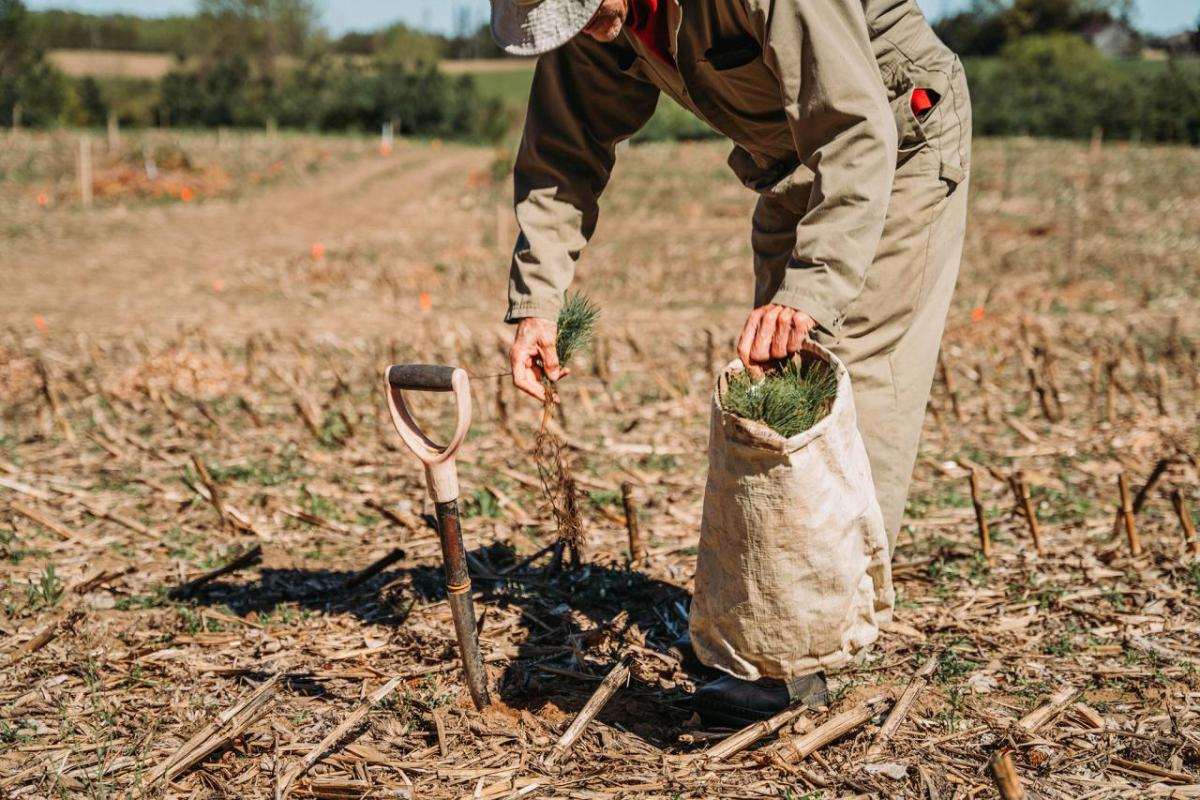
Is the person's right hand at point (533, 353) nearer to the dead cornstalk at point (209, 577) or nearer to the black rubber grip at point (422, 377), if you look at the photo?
the black rubber grip at point (422, 377)

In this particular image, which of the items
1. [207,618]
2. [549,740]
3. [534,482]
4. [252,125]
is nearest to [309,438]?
[534,482]

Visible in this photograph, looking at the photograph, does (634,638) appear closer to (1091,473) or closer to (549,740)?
(549,740)

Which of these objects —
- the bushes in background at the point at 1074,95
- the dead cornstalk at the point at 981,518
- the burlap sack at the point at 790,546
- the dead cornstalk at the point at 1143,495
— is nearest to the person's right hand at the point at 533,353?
the burlap sack at the point at 790,546

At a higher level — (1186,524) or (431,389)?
(431,389)

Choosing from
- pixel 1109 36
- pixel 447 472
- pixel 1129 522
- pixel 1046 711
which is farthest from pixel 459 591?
pixel 1109 36

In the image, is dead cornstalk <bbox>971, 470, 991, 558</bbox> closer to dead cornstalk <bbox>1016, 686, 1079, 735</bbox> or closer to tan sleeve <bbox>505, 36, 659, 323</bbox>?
dead cornstalk <bbox>1016, 686, 1079, 735</bbox>

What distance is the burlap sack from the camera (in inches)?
91.3

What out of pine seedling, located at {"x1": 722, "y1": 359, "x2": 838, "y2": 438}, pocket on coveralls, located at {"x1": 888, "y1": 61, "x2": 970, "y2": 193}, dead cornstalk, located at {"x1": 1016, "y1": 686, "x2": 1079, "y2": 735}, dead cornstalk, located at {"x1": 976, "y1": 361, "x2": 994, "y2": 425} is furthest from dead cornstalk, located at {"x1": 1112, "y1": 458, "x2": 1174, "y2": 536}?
pine seedling, located at {"x1": 722, "y1": 359, "x2": 838, "y2": 438}

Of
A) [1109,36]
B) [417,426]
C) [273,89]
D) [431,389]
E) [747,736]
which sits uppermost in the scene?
[1109,36]

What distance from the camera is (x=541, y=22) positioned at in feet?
8.09

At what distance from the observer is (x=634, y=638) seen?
3336 mm

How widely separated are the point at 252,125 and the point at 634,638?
53.0m

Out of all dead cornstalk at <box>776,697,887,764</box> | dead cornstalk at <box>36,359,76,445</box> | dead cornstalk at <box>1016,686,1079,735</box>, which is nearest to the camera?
dead cornstalk at <box>776,697,887,764</box>

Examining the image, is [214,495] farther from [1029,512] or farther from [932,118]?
[1029,512]
